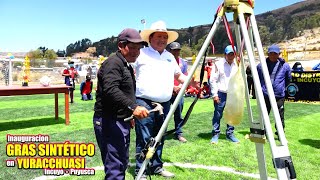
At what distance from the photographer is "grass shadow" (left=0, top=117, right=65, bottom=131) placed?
28.0 ft

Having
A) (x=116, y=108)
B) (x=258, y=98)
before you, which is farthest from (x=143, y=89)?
(x=258, y=98)

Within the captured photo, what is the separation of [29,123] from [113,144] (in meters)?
6.76

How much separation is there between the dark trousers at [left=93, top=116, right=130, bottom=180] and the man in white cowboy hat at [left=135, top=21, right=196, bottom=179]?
1.02 meters

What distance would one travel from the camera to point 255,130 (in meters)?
2.84

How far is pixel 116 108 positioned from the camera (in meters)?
3.24

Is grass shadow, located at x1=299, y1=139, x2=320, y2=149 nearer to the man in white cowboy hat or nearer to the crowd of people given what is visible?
the crowd of people

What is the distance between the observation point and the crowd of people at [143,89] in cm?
315

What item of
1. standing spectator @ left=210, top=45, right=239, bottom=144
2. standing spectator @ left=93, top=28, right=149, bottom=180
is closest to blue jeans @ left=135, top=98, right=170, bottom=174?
standing spectator @ left=93, top=28, right=149, bottom=180

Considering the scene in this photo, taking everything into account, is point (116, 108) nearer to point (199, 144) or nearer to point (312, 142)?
point (199, 144)

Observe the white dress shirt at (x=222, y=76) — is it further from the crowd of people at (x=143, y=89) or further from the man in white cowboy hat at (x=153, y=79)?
the man in white cowboy hat at (x=153, y=79)

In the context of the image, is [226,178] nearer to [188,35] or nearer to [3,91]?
[3,91]

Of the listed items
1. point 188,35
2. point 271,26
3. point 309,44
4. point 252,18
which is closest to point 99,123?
point 252,18

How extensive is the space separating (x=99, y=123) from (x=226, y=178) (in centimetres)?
217

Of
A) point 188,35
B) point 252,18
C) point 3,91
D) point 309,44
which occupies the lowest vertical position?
point 3,91
